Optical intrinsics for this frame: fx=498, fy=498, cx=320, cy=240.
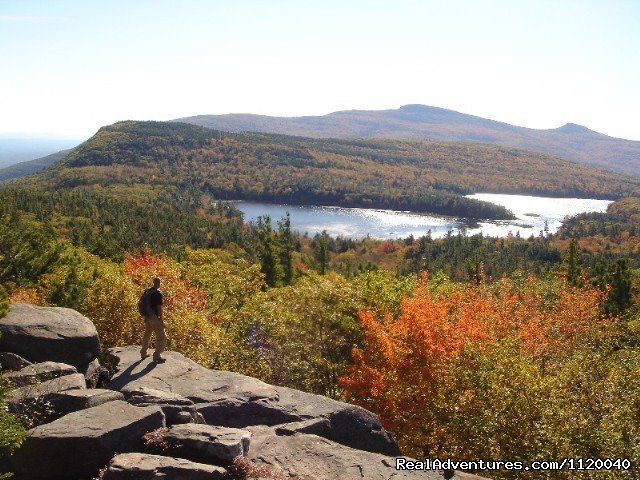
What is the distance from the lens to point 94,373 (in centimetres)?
2580

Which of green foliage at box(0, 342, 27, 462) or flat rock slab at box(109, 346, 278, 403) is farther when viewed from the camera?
flat rock slab at box(109, 346, 278, 403)

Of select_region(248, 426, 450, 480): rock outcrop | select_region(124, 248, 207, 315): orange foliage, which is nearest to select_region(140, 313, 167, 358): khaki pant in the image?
select_region(248, 426, 450, 480): rock outcrop

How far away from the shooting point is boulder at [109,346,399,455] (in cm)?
2284

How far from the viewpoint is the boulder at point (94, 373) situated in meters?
25.2

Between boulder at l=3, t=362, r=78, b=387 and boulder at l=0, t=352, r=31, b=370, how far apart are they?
61 centimetres

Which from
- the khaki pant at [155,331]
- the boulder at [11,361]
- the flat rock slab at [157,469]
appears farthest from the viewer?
the khaki pant at [155,331]

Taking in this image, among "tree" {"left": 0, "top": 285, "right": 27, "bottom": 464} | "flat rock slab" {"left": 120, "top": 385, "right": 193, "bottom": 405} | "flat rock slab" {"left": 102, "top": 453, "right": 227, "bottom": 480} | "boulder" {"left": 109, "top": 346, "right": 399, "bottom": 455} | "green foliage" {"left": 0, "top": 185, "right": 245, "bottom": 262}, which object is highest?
"tree" {"left": 0, "top": 285, "right": 27, "bottom": 464}

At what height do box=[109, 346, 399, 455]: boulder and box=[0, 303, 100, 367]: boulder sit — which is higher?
box=[0, 303, 100, 367]: boulder

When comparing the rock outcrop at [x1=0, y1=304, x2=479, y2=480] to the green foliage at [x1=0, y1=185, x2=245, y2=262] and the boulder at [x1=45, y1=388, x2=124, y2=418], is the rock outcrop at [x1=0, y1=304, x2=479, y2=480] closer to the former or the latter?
the boulder at [x1=45, y1=388, x2=124, y2=418]

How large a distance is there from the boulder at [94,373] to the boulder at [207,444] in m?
8.50

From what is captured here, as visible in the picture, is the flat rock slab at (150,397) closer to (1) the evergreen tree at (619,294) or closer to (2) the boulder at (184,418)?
(2) the boulder at (184,418)

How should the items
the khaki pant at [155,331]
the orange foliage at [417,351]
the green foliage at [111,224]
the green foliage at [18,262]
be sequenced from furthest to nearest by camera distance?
the green foliage at [111,224], the green foliage at [18,262], the orange foliage at [417,351], the khaki pant at [155,331]

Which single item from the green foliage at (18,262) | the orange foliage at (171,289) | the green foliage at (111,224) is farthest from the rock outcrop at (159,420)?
the green foliage at (111,224)

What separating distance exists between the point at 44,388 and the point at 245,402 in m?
8.47
